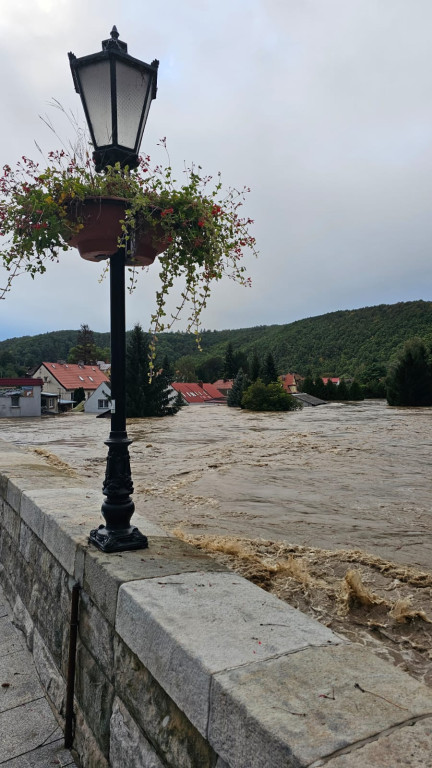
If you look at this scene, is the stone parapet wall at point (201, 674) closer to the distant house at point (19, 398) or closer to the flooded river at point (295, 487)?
the flooded river at point (295, 487)

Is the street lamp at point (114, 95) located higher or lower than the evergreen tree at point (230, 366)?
lower

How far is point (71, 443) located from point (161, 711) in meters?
7.02

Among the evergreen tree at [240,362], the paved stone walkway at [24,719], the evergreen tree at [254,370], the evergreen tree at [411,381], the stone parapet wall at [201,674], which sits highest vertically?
the evergreen tree at [240,362]

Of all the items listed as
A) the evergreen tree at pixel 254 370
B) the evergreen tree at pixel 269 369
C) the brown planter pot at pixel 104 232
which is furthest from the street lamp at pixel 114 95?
the evergreen tree at pixel 254 370

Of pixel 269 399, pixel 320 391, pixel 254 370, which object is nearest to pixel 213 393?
pixel 254 370

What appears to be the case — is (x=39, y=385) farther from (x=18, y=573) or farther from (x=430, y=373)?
(x=18, y=573)

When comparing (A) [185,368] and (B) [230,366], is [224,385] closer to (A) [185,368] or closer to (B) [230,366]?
(B) [230,366]

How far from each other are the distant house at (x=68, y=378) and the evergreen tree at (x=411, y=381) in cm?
2887

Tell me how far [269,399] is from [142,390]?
6.02 meters

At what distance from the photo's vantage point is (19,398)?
1153 inches

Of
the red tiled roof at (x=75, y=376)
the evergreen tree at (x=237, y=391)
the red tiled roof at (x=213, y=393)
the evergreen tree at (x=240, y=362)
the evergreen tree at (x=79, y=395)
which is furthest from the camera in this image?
the evergreen tree at (x=240, y=362)

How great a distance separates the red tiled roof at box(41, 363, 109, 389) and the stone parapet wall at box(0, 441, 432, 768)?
151ft

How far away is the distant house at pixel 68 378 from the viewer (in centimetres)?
4738

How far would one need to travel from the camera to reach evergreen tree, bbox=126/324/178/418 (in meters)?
23.1
